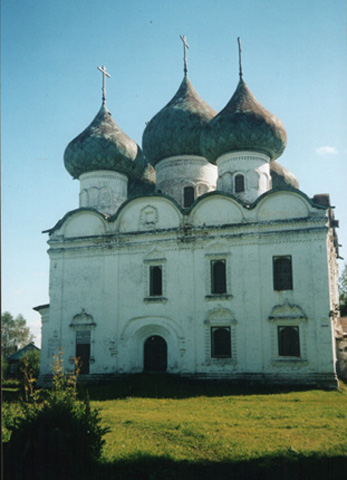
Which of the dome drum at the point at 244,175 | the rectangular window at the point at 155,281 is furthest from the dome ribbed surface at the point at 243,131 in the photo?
the rectangular window at the point at 155,281

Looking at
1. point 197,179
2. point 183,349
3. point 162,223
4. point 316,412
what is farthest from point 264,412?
point 197,179

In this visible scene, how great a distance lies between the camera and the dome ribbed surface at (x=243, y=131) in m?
18.2

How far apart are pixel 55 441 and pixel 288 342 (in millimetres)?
10878

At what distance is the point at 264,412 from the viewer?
11.7 metres

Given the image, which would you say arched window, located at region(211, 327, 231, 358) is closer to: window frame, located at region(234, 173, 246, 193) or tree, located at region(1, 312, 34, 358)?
window frame, located at region(234, 173, 246, 193)

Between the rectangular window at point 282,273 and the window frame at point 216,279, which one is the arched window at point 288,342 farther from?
the window frame at point 216,279

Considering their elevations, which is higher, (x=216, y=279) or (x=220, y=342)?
(x=216, y=279)

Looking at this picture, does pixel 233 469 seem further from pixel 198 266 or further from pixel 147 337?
pixel 147 337

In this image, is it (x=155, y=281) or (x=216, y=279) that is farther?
(x=155, y=281)

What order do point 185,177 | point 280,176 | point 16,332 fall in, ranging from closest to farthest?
point 185,177 → point 280,176 → point 16,332

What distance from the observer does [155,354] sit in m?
17.8

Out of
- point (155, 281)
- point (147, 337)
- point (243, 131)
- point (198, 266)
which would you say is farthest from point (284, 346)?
point (243, 131)

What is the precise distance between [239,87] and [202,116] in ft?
6.39

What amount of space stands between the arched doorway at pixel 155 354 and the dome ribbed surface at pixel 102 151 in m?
7.04
